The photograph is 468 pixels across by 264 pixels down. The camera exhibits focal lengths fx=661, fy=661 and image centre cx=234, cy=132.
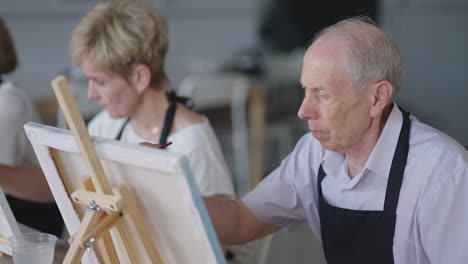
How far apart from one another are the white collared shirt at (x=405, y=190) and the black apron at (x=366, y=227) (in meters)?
0.01

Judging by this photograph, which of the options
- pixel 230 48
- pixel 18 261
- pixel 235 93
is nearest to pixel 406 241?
pixel 18 261

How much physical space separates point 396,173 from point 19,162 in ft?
4.33

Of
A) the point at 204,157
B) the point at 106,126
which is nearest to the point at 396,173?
the point at 204,157


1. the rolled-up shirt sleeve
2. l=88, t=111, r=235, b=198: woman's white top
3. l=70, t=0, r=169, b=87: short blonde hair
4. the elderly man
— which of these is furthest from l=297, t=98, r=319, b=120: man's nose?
l=70, t=0, r=169, b=87: short blonde hair

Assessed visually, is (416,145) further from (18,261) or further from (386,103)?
(18,261)

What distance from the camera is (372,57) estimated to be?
1273mm

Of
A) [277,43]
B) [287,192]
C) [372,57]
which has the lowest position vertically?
[277,43]

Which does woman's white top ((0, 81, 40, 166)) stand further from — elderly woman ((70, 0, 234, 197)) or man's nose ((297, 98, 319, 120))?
man's nose ((297, 98, 319, 120))

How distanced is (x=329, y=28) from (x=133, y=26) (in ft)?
2.40

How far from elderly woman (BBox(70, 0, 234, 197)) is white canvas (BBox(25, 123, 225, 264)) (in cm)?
71

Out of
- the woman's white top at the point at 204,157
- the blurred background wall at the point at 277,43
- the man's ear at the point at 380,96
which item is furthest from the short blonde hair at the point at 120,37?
the blurred background wall at the point at 277,43

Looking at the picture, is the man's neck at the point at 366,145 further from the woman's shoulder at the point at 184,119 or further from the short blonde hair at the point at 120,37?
the short blonde hair at the point at 120,37

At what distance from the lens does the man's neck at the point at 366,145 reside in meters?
1.36

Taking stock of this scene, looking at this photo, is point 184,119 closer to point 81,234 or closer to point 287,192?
point 287,192
